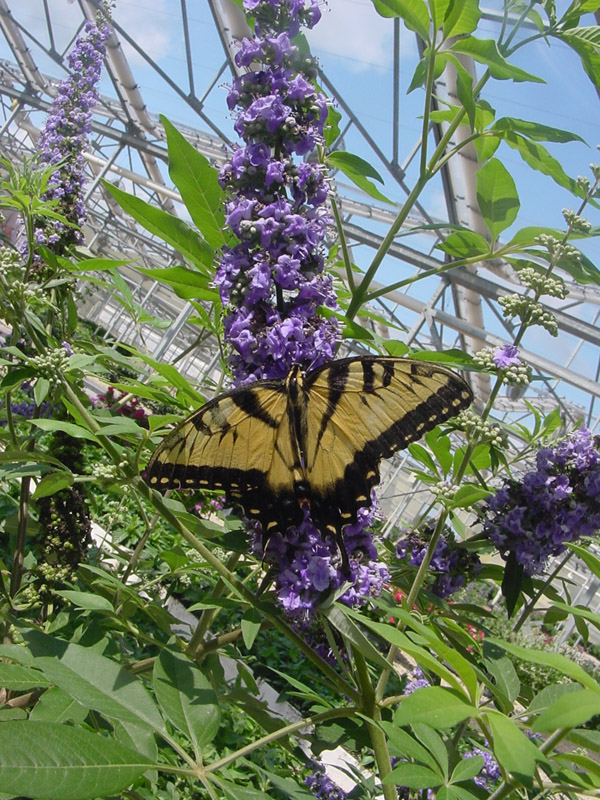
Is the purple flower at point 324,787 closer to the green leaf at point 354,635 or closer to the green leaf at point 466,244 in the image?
the green leaf at point 354,635

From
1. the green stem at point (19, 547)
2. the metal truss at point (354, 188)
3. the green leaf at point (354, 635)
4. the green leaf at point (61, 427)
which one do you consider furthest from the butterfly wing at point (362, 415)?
the metal truss at point (354, 188)

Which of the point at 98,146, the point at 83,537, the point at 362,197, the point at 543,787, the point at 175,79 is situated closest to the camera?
the point at 543,787

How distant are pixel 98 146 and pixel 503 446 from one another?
18873mm

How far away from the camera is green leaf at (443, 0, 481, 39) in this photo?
1.33 meters

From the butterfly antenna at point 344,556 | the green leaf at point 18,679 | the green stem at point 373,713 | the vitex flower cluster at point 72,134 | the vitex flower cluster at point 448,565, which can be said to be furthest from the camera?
the vitex flower cluster at point 72,134


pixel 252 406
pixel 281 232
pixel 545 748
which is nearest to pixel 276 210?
pixel 281 232

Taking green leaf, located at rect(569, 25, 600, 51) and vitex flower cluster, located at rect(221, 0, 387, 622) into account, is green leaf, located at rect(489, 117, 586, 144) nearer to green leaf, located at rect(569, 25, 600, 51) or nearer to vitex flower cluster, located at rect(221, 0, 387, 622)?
green leaf, located at rect(569, 25, 600, 51)

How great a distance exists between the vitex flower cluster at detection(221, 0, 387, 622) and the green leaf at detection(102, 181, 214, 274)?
0.10 metres

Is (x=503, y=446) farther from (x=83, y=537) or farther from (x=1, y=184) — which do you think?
(x=1, y=184)

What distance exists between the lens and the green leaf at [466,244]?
161 centimetres

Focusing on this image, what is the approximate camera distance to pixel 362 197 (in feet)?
44.9

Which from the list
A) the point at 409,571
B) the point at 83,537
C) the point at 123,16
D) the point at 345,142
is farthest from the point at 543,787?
the point at 123,16

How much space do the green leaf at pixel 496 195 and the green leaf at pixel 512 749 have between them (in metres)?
1.10

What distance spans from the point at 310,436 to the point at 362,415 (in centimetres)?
13
